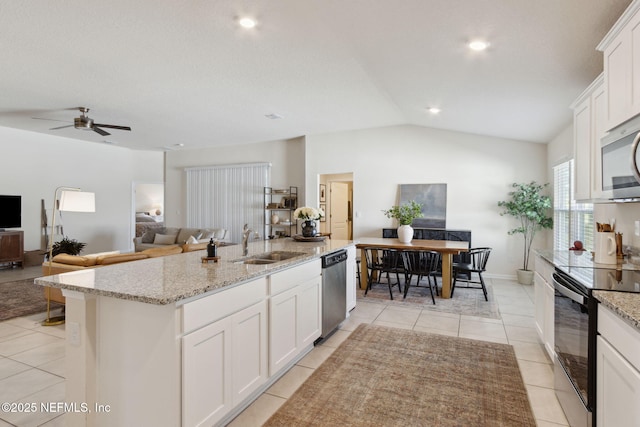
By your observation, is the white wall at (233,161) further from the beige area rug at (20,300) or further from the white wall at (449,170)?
the beige area rug at (20,300)

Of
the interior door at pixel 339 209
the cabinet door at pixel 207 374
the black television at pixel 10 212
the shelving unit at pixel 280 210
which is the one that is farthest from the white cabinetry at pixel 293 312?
the black television at pixel 10 212

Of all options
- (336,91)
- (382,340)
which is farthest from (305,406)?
(336,91)

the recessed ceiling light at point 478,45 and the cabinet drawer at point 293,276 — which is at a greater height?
the recessed ceiling light at point 478,45

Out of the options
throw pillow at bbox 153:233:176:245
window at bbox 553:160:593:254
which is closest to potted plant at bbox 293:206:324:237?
window at bbox 553:160:593:254

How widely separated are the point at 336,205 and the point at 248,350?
6.66m

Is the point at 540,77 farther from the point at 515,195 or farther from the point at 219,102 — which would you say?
the point at 219,102

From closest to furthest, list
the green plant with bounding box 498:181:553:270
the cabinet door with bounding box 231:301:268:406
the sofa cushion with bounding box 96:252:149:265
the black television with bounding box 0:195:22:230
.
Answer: the cabinet door with bounding box 231:301:268:406, the sofa cushion with bounding box 96:252:149:265, the green plant with bounding box 498:181:553:270, the black television with bounding box 0:195:22:230

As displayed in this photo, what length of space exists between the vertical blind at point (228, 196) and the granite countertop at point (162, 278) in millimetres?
5480

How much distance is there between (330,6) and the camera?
258 cm

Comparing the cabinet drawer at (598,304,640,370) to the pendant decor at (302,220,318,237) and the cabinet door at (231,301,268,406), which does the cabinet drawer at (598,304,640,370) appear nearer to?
the cabinet door at (231,301,268,406)

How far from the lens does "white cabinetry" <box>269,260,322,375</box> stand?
7.64ft

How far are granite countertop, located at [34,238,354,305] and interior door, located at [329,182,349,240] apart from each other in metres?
5.77

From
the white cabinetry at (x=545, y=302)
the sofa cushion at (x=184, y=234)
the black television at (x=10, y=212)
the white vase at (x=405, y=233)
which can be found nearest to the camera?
the white cabinetry at (x=545, y=302)

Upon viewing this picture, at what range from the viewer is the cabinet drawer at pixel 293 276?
2.34 meters
